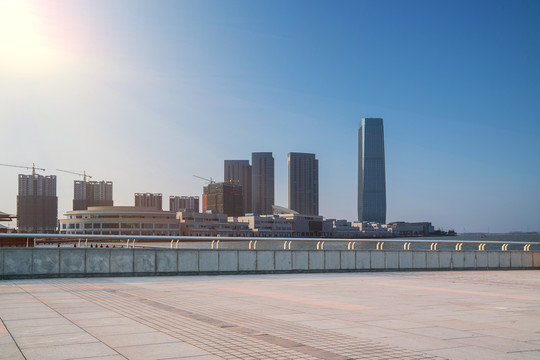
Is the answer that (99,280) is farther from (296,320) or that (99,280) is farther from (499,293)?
(499,293)

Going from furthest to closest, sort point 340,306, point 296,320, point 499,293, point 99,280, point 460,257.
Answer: point 460,257 → point 99,280 → point 499,293 → point 340,306 → point 296,320

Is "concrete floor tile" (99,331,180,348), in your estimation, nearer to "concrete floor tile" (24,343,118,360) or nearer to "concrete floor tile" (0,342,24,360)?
"concrete floor tile" (24,343,118,360)

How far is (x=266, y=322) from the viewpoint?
9086 mm

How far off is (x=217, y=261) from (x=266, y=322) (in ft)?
38.1

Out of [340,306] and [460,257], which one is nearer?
[340,306]

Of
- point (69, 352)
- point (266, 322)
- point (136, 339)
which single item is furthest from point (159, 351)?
point (266, 322)

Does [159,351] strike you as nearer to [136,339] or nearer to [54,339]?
[136,339]

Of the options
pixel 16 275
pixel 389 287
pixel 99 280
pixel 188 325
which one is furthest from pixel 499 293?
pixel 16 275

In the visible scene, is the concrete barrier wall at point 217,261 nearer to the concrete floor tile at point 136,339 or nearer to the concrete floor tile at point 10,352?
the concrete floor tile at point 136,339

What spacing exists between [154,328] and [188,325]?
58 centimetres

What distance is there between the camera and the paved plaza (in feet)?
22.4

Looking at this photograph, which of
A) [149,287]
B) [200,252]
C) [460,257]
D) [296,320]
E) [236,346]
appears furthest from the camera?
[460,257]

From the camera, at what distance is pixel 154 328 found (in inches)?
334

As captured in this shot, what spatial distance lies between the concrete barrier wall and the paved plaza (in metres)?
2.26
